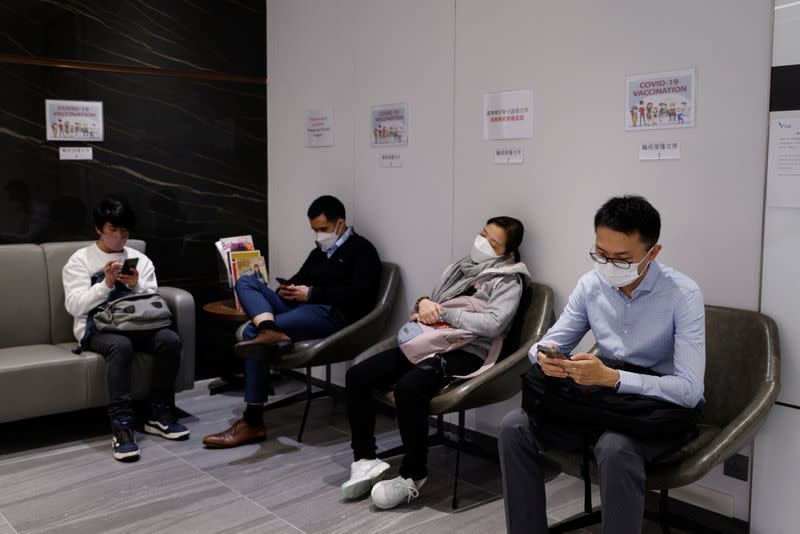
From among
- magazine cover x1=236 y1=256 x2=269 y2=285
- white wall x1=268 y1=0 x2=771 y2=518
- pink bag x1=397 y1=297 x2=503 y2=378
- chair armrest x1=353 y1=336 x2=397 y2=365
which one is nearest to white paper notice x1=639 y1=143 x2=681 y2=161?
white wall x1=268 y1=0 x2=771 y2=518

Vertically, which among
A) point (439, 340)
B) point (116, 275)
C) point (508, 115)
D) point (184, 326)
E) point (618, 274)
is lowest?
point (184, 326)

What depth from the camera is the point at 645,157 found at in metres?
3.30

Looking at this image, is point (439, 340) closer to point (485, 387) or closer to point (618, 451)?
point (485, 387)

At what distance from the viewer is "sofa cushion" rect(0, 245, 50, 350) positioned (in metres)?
4.27

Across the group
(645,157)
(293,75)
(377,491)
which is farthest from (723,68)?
Result: (293,75)

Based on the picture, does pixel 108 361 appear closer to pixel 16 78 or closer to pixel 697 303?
pixel 16 78

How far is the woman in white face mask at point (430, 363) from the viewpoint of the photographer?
3330mm

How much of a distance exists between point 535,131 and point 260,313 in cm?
168

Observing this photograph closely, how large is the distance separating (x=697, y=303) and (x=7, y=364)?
321 centimetres

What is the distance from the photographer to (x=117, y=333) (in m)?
4.11

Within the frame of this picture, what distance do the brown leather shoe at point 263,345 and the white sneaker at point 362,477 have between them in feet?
2.68

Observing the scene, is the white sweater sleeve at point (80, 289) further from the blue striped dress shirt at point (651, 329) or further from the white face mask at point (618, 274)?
the white face mask at point (618, 274)

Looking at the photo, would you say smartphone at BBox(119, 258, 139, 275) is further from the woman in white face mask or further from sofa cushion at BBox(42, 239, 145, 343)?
the woman in white face mask

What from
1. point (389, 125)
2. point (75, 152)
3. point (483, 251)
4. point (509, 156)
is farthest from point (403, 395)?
point (75, 152)
